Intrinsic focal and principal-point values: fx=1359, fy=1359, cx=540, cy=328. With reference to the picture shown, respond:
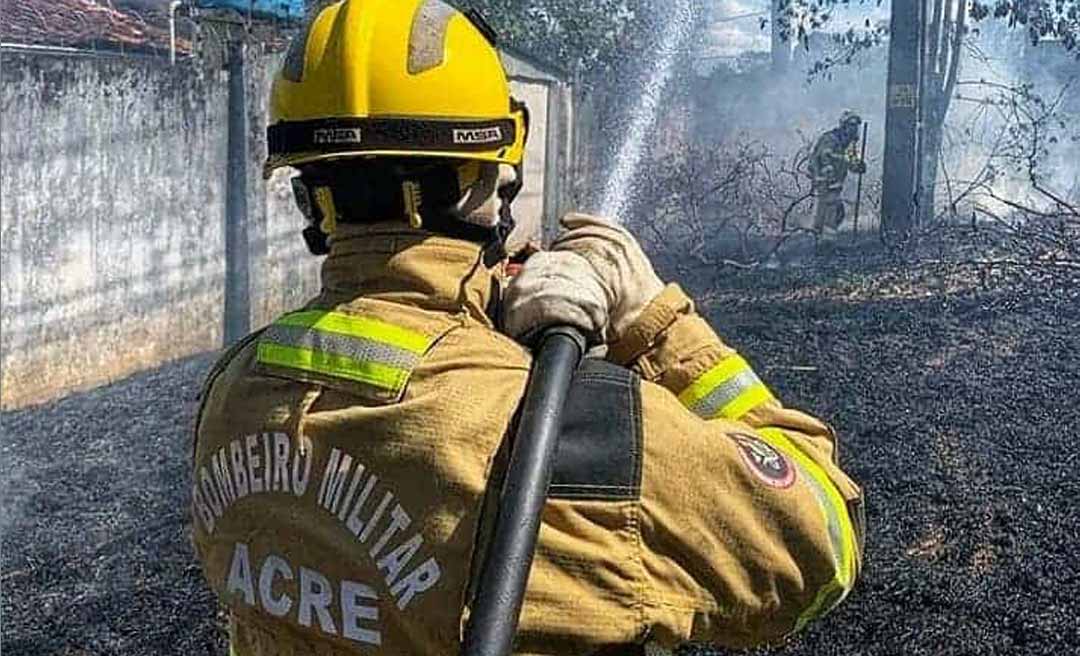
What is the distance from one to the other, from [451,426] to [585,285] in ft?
0.77

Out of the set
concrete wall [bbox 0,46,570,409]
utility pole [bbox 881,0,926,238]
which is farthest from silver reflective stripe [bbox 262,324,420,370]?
utility pole [bbox 881,0,926,238]

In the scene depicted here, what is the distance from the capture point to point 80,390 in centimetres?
707

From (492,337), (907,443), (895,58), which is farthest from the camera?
(895,58)

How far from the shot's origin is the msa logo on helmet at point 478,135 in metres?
1.43

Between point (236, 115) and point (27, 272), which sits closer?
point (27, 272)

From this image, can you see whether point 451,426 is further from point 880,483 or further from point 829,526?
point 880,483

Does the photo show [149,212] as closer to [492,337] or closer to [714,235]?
[492,337]

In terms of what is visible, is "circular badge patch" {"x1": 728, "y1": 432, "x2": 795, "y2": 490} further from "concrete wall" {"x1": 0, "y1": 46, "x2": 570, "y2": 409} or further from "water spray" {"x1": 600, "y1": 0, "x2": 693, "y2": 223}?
"water spray" {"x1": 600, "y1": 0, "x2": 693, "y2": 223}

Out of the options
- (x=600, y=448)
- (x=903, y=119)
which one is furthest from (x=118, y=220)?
(x=903, y=119)

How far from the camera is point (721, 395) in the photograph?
1.56 m

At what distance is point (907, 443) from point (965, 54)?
16733 mm

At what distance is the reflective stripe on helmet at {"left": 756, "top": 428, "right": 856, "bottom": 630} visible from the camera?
1432mm

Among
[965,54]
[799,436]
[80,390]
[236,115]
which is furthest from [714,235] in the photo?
[799,436]

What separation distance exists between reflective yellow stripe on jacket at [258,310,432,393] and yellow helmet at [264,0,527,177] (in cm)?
18
